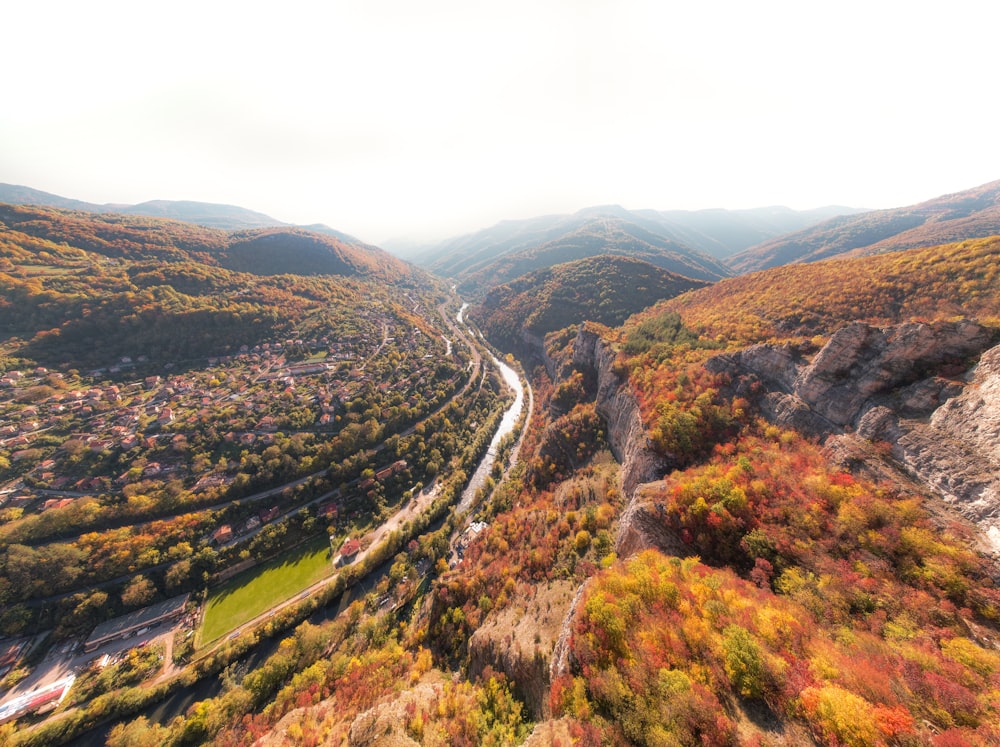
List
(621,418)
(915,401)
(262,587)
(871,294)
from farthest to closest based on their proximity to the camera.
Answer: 1. (262,587)
2. (621,418)
3. (871,294)
4. (915,401)

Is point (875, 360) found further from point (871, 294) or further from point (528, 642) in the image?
point (528, 642)

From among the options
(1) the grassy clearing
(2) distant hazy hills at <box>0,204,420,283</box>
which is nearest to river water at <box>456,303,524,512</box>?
(1) the grassy clearing

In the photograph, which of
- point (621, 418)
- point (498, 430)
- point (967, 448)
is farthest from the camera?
point (498, 430)

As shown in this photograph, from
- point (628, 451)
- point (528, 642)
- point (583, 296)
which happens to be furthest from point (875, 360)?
point (583, 296)

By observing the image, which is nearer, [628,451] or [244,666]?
→ [244,666]

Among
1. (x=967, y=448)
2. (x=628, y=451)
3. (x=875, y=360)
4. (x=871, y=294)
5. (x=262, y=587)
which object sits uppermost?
(x=871, y=294)

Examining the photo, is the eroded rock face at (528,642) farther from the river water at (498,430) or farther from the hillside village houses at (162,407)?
A: the hillside village houses at (162,407)
